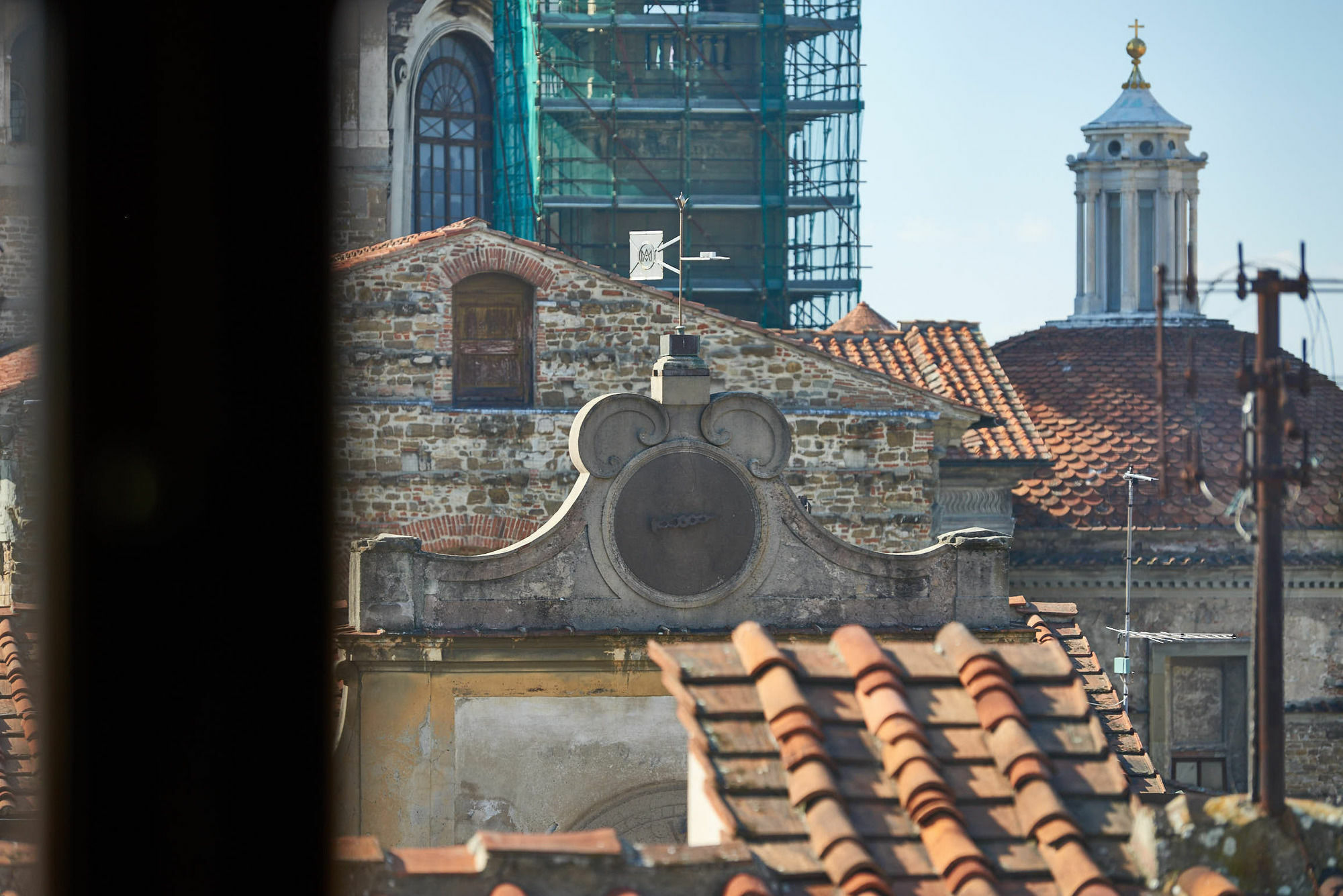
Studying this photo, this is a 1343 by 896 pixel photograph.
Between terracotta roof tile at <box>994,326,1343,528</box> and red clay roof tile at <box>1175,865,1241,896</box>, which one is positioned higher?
terracotta roof tile at <box>994,326,1343,528</box>

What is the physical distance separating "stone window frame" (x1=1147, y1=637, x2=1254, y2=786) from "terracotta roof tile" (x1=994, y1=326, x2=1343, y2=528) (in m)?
1.62

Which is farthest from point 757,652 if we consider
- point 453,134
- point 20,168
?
point 453,134

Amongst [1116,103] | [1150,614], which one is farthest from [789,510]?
[1116,103]

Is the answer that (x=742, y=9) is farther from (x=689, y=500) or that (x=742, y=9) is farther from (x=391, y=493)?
→ (x=689, y=500)

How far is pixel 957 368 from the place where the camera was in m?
29.1

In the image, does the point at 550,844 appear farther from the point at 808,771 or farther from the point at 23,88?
the point at 23,88

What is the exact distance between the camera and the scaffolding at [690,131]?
1362 inches

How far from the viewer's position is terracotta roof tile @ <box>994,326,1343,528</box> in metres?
29.8

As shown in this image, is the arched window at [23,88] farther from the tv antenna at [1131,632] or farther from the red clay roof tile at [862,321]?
the tv antenna at [1131,632]

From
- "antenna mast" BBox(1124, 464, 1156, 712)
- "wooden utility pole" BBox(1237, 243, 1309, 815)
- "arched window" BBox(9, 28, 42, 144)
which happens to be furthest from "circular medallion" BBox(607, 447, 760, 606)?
"arched window" BBox(9, 28, 42, 144)

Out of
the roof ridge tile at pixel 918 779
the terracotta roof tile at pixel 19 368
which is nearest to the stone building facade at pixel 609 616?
the roof ridge tile at pixel 918 779

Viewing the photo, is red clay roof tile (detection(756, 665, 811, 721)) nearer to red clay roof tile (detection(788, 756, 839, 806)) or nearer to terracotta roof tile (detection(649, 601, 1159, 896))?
terracotta roof tile (detection(649, 601, 1159, 896))

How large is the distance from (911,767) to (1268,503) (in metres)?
1.66

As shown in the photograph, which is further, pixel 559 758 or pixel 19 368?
pixel 19 368
